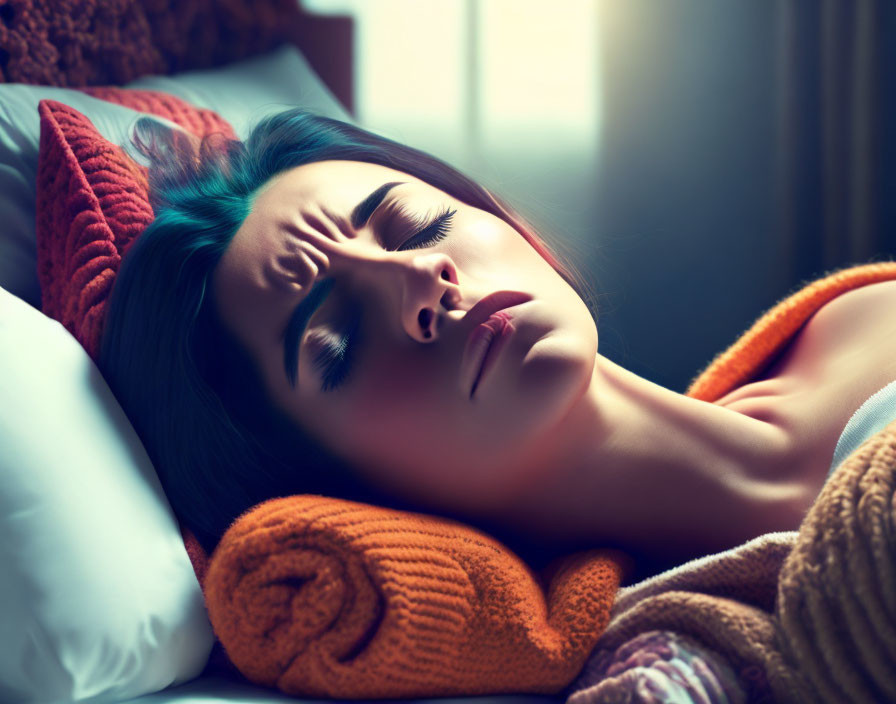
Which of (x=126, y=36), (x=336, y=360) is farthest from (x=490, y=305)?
(x=126, y=36)

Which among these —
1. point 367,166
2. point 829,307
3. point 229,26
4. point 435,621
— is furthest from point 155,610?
point 229,26

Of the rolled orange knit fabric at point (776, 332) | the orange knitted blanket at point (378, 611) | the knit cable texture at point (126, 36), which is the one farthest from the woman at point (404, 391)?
the knit cable texture at point (126, 36)

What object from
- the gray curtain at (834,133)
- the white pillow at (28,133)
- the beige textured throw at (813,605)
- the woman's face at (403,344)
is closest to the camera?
the beige textured throw at (813,605)

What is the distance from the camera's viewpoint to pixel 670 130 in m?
2.10

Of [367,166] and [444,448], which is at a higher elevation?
[367,166]

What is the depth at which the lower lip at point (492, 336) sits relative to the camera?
0.74m

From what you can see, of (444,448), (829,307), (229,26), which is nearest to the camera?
(444,448)

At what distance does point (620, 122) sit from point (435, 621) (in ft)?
5.61

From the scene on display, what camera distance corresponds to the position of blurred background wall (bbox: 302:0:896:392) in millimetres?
2002

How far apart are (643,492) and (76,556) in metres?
0.47

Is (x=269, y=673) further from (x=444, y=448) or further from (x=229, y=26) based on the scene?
(x=229, y=26)

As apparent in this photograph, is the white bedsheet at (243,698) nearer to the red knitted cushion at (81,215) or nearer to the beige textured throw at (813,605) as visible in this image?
the beige textured throw at (813,605)

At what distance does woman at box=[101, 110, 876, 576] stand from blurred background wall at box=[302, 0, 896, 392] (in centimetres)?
120

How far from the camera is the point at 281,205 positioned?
82 cm
